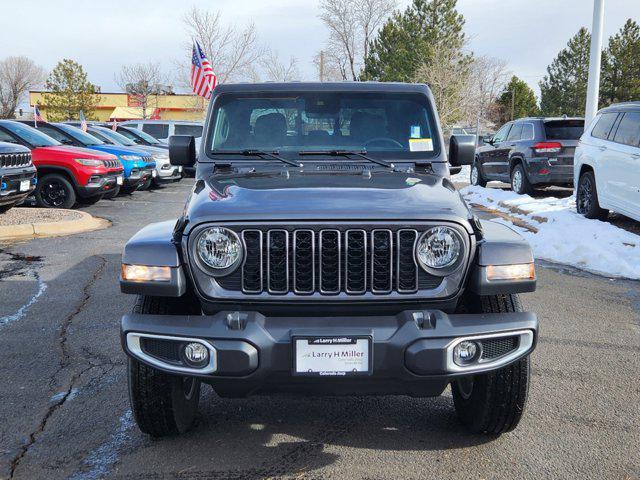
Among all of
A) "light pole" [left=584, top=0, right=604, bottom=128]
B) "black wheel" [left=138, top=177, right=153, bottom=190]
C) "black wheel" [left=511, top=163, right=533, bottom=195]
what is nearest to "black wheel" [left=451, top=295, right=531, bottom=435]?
"black wheel" [left=511, top=163, right=533, bottom=195]

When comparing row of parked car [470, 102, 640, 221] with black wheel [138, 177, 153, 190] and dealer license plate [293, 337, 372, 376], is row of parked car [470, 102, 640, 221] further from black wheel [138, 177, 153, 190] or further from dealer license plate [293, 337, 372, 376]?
black wheel [138, 177, 153, 190]

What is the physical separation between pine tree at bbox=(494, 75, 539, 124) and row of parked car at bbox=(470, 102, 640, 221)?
55010 millimetres

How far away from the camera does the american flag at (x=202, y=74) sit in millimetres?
22703

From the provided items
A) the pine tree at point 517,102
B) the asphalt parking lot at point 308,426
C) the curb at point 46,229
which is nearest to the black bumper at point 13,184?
the curb at point 46,229

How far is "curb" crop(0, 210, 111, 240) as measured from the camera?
33.1ft

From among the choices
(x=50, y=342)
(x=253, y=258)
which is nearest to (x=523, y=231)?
(x=50, y=342)

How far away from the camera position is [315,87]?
15.0ft

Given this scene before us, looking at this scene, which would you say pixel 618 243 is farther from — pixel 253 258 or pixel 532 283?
pixel 253 258

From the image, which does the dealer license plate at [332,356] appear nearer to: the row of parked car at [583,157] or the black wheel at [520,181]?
the row of parked car at [583,157]

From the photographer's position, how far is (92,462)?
10.7 feet

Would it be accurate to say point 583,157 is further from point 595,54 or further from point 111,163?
point 111,163

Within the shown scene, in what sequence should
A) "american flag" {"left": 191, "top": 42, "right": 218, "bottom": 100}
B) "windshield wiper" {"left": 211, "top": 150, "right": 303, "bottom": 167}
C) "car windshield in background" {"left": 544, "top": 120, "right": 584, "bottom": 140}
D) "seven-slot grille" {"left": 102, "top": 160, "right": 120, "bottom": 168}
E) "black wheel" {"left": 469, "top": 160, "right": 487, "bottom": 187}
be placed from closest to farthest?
"windshield wiper" {"left": 211, "top": 150, "right": 303, "bottom": 167}, "seven-slot grille" {"left": 102, "top": 160, "right": 120, "bottom": 168}, "car windshield in background" {"left": 544, "top": 120, "right": 584, "bottom": 140}, "black wheel" {"left": 469, "top": 160, "right": 487, "bottom": 187}, "american flag" {"left": 191, "top": 42, "right": 218, "bottom": 100}

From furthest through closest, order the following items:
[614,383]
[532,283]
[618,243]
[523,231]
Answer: [523,231] → [618,243] → [614,383] → [532,283]

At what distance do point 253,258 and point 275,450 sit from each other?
1.05 meters
